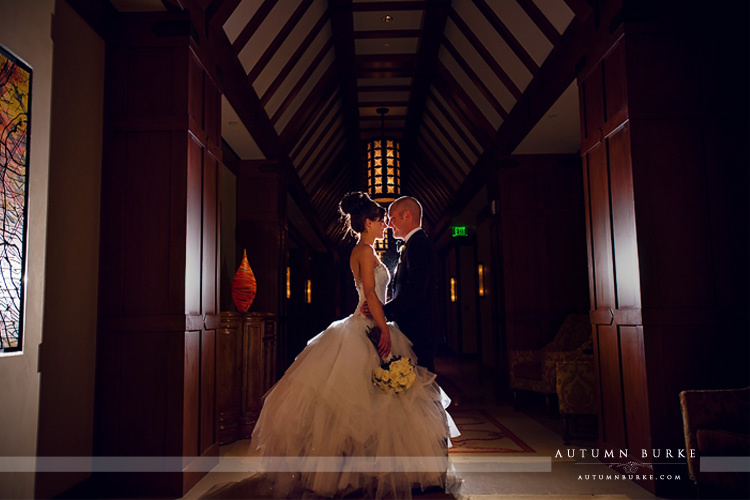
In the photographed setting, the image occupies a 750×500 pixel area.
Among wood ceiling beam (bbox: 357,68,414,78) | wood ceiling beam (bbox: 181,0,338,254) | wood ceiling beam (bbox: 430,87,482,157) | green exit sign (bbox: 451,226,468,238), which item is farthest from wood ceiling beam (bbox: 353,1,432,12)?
green exit sign (bbox: 451,226,468,238)

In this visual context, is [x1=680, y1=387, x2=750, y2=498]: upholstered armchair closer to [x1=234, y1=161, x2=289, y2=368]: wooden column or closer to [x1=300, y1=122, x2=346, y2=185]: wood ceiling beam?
[x1=234, y1=161, x2=289, y2=368]: wooden column

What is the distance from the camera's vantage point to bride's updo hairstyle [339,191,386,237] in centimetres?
323

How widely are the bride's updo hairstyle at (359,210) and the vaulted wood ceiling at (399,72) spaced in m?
1.65

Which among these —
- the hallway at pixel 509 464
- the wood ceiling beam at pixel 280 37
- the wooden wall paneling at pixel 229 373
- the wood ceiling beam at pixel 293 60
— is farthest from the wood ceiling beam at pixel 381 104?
the wooden wall paneling at pixel 229 373

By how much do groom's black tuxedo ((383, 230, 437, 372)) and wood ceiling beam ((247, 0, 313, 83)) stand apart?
2791 mm

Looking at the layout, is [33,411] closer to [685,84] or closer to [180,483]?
[180,483]

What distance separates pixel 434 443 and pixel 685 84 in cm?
260

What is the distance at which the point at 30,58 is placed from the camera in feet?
8.63

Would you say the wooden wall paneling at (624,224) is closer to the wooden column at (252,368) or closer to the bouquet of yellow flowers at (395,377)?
the bouquet of yellow flowers at (395,377)

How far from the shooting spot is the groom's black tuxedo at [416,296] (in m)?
3.17

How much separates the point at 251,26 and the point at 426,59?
103 inches

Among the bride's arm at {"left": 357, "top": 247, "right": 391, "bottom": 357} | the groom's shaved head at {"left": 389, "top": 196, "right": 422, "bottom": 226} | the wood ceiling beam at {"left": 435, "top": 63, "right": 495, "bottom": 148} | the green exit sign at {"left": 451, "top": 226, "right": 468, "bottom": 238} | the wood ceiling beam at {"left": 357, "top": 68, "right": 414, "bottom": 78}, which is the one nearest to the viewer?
the bride's arm at {"left": 357, "top": 247, "right": 391, "bottom": 357}

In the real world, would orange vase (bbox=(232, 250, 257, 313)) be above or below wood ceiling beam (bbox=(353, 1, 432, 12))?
below

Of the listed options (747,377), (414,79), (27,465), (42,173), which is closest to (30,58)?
(42,173)
